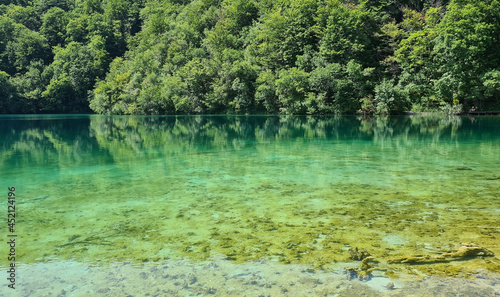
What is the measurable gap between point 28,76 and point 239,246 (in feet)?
327

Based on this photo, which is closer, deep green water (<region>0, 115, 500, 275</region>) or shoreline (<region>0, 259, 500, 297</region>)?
shoreline (<region>0, 259, 500, 297</region>)

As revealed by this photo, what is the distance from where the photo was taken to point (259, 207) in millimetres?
6855

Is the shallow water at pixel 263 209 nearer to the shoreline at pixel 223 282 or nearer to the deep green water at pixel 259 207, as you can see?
the deep green water at pixel 259 207

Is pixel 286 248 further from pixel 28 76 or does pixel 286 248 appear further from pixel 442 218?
pixel 28 76

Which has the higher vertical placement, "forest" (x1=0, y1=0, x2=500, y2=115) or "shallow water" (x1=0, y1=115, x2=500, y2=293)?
"forest" (x1=0, y1=0, x2=500, y2=115)

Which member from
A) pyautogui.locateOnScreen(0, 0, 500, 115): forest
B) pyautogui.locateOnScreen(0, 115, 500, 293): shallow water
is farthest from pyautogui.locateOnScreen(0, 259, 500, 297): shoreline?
pyautogui.locateOnScreen(0, 0, 500, 115): forest

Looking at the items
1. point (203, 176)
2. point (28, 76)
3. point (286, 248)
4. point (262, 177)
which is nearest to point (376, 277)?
point (286, 248)

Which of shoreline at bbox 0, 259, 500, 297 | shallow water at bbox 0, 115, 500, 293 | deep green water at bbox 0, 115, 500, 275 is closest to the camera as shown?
shoreline at bbox 0, 259, 500, 297

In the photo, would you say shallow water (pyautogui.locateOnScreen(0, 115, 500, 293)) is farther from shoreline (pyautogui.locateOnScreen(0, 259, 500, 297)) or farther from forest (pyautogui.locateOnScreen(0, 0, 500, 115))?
forest (pyautogui.locateOnScreen(0, 0, 500, 115))

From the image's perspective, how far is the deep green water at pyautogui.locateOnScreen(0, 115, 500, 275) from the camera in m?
4.82

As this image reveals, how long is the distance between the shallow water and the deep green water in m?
0.03

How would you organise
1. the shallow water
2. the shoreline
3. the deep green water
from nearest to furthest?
the shoreline < the shallow water < the deep green water

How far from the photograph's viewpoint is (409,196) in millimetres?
7320

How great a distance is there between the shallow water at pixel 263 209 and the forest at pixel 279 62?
3310cm
